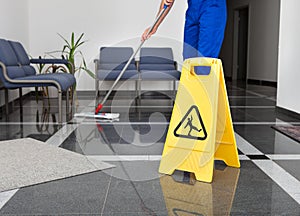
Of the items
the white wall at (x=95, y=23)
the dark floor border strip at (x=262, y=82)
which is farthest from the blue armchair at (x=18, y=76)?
the dark floor border strip at (x=262, y=82)

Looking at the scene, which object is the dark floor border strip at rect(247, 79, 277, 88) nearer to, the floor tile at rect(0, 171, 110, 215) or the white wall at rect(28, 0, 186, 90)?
the white wall at rect(28, 0, 186, 90)

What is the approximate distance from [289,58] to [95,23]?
3376mm

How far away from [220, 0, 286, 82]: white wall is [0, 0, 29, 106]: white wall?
5.04 metres

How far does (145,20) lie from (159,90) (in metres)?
1.15

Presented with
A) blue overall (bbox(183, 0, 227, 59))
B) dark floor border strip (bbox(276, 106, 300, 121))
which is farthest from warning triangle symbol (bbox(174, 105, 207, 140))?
dark floor border strip (bbox(276, 106, 300, 121))

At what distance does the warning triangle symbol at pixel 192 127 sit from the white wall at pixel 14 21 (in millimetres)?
3154

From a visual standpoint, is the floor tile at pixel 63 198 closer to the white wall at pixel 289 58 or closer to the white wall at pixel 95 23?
the white wall at pixel 289 58

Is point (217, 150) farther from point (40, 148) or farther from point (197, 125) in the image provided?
point (40, 148)

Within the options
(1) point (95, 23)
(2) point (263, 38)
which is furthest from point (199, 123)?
(2) point (263, 38)

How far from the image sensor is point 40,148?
100 inches

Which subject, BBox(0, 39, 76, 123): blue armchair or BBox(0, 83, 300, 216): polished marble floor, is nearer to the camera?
→ BBox(0, 83, 300, 216): polished marble floor

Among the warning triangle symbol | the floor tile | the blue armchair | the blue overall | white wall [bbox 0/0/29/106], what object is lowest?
the floor tile

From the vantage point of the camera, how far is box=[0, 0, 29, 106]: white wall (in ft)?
15.6

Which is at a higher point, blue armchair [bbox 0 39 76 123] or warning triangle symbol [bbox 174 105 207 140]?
blue armchair [bbox 0 39 76 123]
